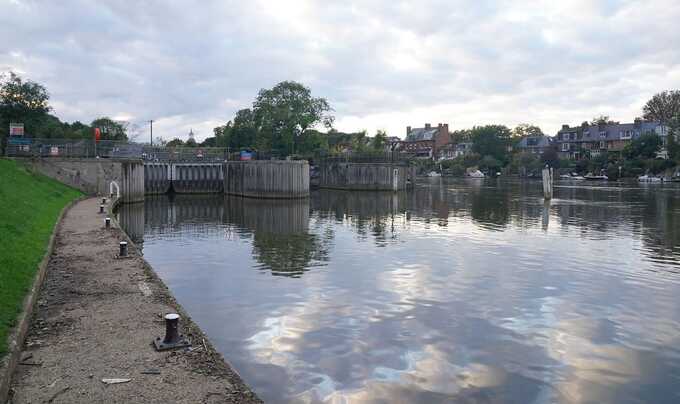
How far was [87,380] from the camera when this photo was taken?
696 cm

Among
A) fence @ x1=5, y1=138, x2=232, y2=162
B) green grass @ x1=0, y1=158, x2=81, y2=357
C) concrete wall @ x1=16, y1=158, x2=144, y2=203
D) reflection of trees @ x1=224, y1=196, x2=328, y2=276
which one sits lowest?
reflection of trees @ x1=224, y1=196, x2=328, y2=276

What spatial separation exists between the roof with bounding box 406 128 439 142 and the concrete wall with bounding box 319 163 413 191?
97.5m

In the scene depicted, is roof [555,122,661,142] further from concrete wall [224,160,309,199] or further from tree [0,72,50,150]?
tree [0,72,50,150]

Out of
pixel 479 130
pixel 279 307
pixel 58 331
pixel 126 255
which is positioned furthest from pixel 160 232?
pixel 479 130

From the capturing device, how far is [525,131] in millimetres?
155875

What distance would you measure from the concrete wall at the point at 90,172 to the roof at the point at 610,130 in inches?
4294

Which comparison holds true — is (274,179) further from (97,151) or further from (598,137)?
(598,137)

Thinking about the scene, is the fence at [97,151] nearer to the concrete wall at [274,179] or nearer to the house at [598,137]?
the concrete wall at [274,179]

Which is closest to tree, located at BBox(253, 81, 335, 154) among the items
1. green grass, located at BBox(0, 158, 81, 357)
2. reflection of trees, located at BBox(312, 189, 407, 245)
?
reflection of trees, located at BBox(312, 189, 407, 245)

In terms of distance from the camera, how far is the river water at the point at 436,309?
856 cm

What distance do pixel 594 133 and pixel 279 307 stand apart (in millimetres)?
128919

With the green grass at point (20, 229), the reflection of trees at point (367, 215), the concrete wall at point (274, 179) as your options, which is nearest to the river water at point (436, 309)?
the reflection of trees at point (367, 215)

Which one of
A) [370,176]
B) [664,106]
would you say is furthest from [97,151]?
[664,106]

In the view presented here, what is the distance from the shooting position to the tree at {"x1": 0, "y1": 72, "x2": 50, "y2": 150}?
5518 centimetres
